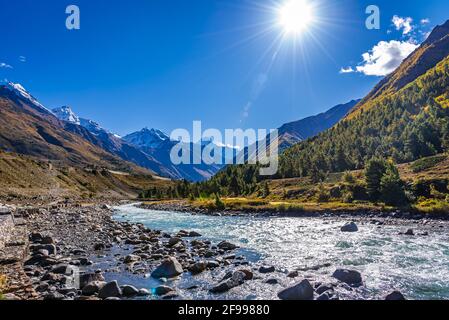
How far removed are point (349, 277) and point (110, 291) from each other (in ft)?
44.0

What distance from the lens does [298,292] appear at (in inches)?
668

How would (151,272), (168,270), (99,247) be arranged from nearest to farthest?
1. (168,270)
2. (151,272)
3. (99,247)

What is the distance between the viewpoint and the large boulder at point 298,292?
16.8m

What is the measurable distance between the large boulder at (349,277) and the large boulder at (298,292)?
3652 millimetres

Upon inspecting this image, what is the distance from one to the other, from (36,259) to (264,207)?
64093mm

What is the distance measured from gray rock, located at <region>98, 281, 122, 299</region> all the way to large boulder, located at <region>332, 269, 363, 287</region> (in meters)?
12.5

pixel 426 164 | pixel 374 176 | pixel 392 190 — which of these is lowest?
pixel 392 190

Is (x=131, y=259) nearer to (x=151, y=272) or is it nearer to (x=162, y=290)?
(x=151, y=272)

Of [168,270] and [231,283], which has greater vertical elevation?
[168,270]

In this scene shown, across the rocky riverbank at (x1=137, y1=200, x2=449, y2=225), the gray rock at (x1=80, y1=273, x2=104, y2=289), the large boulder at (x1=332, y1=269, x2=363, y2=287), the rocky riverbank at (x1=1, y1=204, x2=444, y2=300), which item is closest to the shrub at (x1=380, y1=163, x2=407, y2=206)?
the rocky riverbank at (x1=137, y1=200, x2=449, y2=225)

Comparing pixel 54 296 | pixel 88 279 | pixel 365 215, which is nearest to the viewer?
pixel 54 296

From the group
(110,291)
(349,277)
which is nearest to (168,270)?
(110,291)

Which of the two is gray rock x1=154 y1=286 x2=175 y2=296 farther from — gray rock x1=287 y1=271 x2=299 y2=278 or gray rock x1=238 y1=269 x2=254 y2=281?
gray rock x1=287 y1=271 x2=299 y2=278

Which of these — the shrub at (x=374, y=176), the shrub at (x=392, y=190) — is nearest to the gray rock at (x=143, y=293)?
the shrub at (x=392, y=190)
